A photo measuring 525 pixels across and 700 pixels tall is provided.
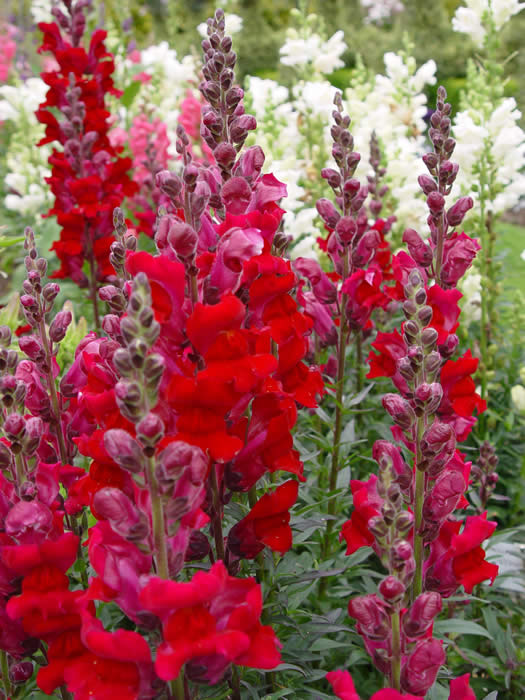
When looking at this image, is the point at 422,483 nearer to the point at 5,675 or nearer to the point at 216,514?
the point at 216,514

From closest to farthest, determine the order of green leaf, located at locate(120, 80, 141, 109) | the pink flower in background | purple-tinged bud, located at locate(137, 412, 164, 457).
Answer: purple-tinged bud, located at locate(137, 412, 164, 457), green leaf, located at locate(120, 80, 141, 109), the pink flower in background

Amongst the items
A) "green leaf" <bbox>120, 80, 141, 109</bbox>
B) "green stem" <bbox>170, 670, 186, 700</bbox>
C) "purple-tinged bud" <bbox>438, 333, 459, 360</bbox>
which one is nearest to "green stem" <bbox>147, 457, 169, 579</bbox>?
"green stem" <bbox>170, 670, 186, 700</bbox>

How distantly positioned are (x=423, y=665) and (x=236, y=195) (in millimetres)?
1052

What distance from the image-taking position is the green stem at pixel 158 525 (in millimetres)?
1224

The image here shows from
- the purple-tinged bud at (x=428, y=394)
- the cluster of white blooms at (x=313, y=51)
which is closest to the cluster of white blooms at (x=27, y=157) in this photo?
the cluster of white blooms at (x=313, y=51)

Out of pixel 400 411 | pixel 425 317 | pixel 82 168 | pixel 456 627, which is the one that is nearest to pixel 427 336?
pixel 425 317

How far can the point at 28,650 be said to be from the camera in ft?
5.28

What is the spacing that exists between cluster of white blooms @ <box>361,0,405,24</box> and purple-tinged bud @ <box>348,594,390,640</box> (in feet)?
79.2

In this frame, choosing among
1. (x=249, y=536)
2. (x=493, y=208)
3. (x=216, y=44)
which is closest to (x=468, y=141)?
(x=493, y=208)

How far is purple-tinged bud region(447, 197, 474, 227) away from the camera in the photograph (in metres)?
2.17

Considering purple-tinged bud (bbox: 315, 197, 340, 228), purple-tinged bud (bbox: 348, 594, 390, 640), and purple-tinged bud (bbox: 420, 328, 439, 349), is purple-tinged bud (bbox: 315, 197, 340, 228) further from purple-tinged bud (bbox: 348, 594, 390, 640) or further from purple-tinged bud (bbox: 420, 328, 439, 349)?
purple-tinged bud (bbox: 348, 594, 390, 640)

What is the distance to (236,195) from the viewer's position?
1.66 metres

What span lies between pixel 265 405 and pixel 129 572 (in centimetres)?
48

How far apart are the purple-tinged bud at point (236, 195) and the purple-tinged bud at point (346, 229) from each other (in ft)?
2.48
